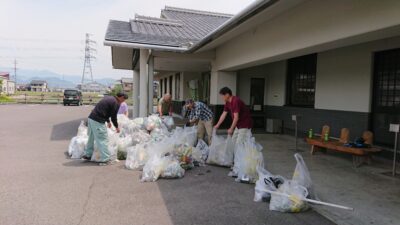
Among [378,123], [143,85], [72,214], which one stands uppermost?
[143,85]

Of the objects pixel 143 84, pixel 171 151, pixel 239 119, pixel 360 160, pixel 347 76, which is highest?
pixel 347 76

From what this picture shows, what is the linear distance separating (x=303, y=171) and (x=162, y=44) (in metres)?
7.20

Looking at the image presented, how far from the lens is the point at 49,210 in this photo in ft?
14.2

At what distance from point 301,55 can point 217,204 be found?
4.52 metres

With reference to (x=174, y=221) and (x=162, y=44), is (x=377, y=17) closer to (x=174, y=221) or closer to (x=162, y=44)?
(x=174, y=221)

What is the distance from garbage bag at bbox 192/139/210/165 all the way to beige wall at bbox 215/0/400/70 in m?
2.63

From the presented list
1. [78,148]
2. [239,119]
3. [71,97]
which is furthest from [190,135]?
[71,97]

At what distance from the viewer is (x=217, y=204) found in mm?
4699

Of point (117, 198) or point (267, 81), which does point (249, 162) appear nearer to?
point (117, 198)

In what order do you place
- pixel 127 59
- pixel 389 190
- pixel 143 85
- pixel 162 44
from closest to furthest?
pixel 389 190 → pixel 162 44 → pixel 143 85 → pixel 127 59

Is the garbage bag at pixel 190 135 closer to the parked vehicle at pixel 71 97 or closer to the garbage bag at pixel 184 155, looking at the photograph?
the garbage bag at pixel 184 155

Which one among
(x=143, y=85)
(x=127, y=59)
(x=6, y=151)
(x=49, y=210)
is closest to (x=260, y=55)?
(x=143, y=85)

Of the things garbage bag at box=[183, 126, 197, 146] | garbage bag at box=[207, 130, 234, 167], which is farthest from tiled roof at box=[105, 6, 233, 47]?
garbage bag at box=[207, 130, 234, 167]

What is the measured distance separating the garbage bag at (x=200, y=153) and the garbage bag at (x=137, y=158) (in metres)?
1.04
